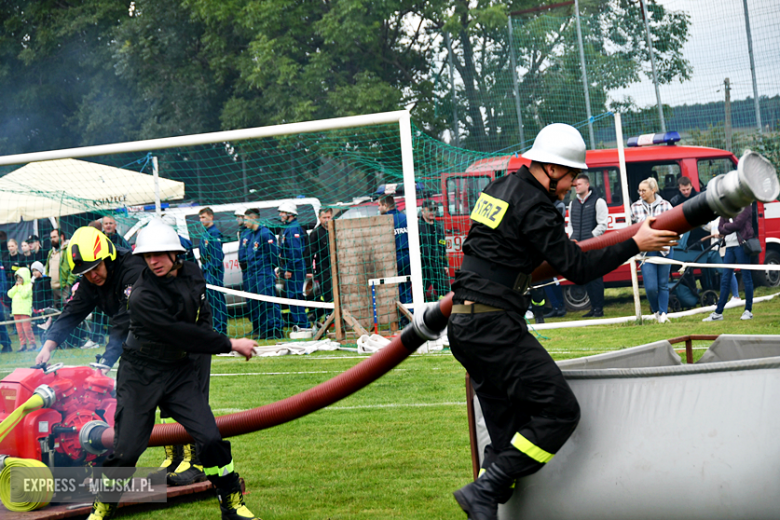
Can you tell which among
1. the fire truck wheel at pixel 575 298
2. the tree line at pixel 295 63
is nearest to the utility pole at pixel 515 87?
the tree line at pixel 295 63

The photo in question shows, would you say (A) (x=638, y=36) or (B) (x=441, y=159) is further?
(A) (x=638, y=36)

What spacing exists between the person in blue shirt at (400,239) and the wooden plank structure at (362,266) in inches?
16.4

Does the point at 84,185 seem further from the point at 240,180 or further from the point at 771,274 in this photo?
the point at 771,274

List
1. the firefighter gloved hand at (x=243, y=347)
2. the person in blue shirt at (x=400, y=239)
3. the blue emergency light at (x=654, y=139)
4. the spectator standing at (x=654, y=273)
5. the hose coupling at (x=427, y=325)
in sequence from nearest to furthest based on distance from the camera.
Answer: the hose coupling at (x=427, y=325) < the firefighter gloved hand at (x=243, y=347) < the spectator standing at (x=654, y=273) < the person in blue shirt at (x=400, y=239) < the blue emergency light at (x=654, y=139)

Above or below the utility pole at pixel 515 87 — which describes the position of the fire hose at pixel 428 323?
below

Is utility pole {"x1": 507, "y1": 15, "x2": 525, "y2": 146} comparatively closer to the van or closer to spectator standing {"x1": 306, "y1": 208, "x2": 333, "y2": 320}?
the van

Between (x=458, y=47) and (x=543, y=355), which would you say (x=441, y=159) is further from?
(x=543, y=355)

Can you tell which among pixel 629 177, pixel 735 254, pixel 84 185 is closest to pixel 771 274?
pixel 629 177

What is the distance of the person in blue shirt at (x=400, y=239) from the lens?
39.9ft

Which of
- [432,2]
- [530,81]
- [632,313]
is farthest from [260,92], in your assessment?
[632,313]

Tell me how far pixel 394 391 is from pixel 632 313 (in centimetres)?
588

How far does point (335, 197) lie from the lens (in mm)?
20578

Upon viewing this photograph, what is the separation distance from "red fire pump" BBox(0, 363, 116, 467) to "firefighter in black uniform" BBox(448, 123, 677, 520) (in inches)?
97.8

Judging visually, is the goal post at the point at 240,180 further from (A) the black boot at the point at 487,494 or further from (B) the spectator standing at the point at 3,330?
(A) the black boot at the point at 487,494
